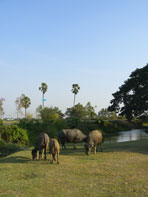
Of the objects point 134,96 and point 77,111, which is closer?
point 134,96

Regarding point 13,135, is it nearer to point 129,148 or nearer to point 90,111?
point 129,148

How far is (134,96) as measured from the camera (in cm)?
2431

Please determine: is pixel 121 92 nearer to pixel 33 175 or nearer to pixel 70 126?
pixel 33 175

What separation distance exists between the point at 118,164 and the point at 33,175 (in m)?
5.40

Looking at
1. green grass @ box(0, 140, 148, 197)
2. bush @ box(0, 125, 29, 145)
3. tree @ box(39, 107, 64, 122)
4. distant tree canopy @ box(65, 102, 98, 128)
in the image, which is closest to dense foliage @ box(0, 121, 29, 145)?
bush @ box(0, 125, 29, 145)

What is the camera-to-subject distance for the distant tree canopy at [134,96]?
2355cm

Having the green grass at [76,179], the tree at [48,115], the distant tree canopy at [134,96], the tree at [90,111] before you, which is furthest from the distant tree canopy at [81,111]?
the green grass at [76,179]

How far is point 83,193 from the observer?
8.00 metres

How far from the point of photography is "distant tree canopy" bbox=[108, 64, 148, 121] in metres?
23.5

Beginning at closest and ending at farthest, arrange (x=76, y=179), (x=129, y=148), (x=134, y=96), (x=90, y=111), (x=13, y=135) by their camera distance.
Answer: (x=76, y=179), (x=129, y=148), (x=134, y=96), (x=13, y=135), (x=90, y=111)

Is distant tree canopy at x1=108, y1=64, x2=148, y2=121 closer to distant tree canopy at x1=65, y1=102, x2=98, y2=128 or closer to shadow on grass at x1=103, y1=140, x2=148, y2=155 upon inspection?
shadow on grass at x1=103, y1=140, x2=148, y2=155

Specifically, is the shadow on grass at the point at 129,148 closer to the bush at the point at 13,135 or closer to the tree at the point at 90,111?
the bush at the point at 13,135

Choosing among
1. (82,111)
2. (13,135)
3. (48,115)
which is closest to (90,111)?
(82,111)

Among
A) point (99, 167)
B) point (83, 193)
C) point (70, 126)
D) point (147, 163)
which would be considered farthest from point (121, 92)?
point (70, 126)
